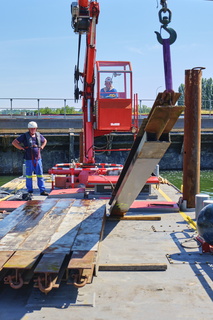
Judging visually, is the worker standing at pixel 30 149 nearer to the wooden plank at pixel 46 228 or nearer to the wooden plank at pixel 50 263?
the wooden plank at pixel 46 228

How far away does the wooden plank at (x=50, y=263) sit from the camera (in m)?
4.25

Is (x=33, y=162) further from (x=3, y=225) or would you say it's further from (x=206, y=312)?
(x=206, y=312)

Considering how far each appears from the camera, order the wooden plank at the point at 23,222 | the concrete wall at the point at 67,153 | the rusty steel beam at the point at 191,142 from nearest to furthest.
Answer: the wooden plank at the point at 23,222
the rusty steel beam at the point at 191,142
the concrete wall at the point at 67,153

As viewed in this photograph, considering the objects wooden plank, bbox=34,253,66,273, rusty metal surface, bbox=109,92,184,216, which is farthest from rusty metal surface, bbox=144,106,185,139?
wooden plank, bbox=34,253,66,273

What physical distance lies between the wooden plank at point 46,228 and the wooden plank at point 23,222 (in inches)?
2.5

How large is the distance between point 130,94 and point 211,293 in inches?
332

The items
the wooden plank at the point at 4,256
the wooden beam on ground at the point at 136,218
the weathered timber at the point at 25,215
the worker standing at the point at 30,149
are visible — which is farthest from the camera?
the worker standing at the point at 30,149

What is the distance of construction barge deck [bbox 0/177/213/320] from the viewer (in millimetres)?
4246

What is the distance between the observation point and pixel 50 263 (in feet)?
14.6

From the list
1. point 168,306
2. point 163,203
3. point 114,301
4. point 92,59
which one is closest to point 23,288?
point 114,301

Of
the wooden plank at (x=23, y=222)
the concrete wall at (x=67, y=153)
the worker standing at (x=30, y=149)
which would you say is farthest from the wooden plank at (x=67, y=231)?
the concrete wall at (x=67, y=153)

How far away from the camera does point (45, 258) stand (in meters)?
4.60

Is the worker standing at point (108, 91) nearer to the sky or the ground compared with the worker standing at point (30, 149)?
nearer to the sky

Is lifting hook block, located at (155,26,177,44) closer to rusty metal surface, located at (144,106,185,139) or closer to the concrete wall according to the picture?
rusty metal surface, located at (144,106,185,139)
